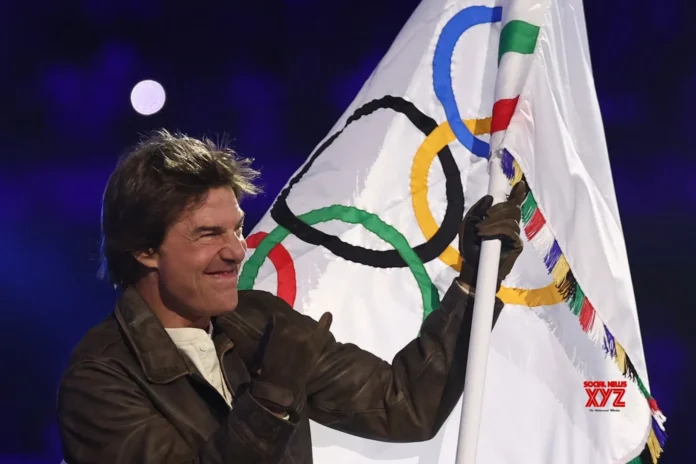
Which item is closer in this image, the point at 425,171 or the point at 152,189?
the point at 152,189

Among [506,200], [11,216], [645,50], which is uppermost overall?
[645,50]

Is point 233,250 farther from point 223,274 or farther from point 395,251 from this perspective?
point 395,251

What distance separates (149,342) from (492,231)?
514mm

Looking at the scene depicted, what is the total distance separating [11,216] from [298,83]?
1034 millimetres

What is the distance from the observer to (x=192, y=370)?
119 cm

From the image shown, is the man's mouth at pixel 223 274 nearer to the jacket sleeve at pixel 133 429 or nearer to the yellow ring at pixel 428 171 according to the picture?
the jacket sleeve at pixel 133 429

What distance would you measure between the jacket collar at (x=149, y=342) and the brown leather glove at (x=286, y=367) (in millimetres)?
146

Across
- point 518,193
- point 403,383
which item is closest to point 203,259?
point 403,383

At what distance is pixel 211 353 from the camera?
4.14ft

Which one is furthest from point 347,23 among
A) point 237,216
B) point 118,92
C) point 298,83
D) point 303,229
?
point 237,216

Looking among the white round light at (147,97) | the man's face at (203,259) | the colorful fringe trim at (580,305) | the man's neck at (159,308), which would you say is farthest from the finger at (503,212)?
the white round light at (147,97)

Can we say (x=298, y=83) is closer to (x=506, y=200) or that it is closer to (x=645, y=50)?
(x=645, y=50)

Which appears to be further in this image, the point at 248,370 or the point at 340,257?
the point at 340,257

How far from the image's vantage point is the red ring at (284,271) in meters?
1.56
